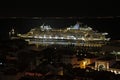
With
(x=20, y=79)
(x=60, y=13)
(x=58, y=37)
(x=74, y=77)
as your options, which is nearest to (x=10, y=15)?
(x=60, y=13)

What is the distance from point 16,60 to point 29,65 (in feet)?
0.76

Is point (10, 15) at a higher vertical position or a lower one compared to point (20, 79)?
higher

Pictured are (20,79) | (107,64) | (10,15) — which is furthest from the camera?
(107,64)

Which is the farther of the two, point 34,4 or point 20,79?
point 20,79

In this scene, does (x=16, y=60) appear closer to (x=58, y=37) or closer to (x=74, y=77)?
(x=74, y=77)

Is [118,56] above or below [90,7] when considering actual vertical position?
below

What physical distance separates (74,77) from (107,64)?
136cm

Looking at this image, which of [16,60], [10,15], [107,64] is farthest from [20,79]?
[107,64]

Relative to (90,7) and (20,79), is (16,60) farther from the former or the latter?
(90,7)

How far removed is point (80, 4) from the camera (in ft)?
5.03

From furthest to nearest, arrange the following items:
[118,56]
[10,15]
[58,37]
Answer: [58,37]
[118,56]
[10,15]

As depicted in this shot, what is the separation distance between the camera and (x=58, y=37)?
7.38 m

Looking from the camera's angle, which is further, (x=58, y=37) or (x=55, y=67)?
(x=58, y=37)

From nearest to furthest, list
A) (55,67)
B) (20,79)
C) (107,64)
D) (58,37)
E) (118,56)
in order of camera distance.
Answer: (20,79) → (55,67) → (107,64) → (118,56) → (58,37)
